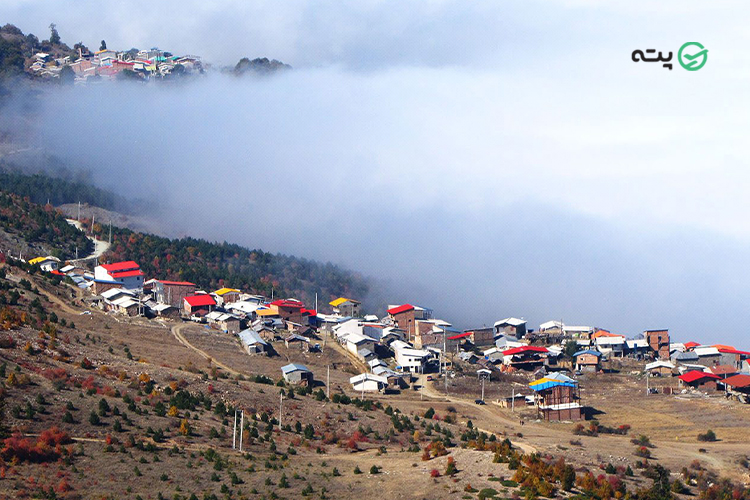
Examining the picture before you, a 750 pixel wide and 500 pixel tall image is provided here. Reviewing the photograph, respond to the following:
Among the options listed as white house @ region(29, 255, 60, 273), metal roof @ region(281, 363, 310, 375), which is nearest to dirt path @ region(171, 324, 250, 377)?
metal roof @ region(281, 363, 310, 375)

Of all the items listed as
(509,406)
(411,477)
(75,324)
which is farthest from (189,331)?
(411,477)

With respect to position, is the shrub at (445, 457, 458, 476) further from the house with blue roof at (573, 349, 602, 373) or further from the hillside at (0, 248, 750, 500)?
the house with blue roof at (573, 349, 602, 373)

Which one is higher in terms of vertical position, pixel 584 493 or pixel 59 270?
pixel 59 270

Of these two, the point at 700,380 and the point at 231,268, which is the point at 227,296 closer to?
the point at 231,268

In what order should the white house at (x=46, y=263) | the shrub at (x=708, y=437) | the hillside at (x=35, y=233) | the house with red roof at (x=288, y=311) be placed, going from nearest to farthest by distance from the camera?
the shrub at (x=708, y=437) → the house with red roof at (x=288, y=311) → the white house at (x=46, y=263) → the hillside at (x=35, y=233)

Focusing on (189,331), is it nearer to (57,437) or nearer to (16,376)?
(16,376)

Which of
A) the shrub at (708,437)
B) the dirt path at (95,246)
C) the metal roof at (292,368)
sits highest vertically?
the dirt path at (95,246)

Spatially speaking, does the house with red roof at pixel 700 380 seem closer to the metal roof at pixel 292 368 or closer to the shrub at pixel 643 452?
the shrub at pixel 643 452

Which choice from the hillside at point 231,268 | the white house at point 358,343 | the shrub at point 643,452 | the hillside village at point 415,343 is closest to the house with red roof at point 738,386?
the hillside village at point 415,343
